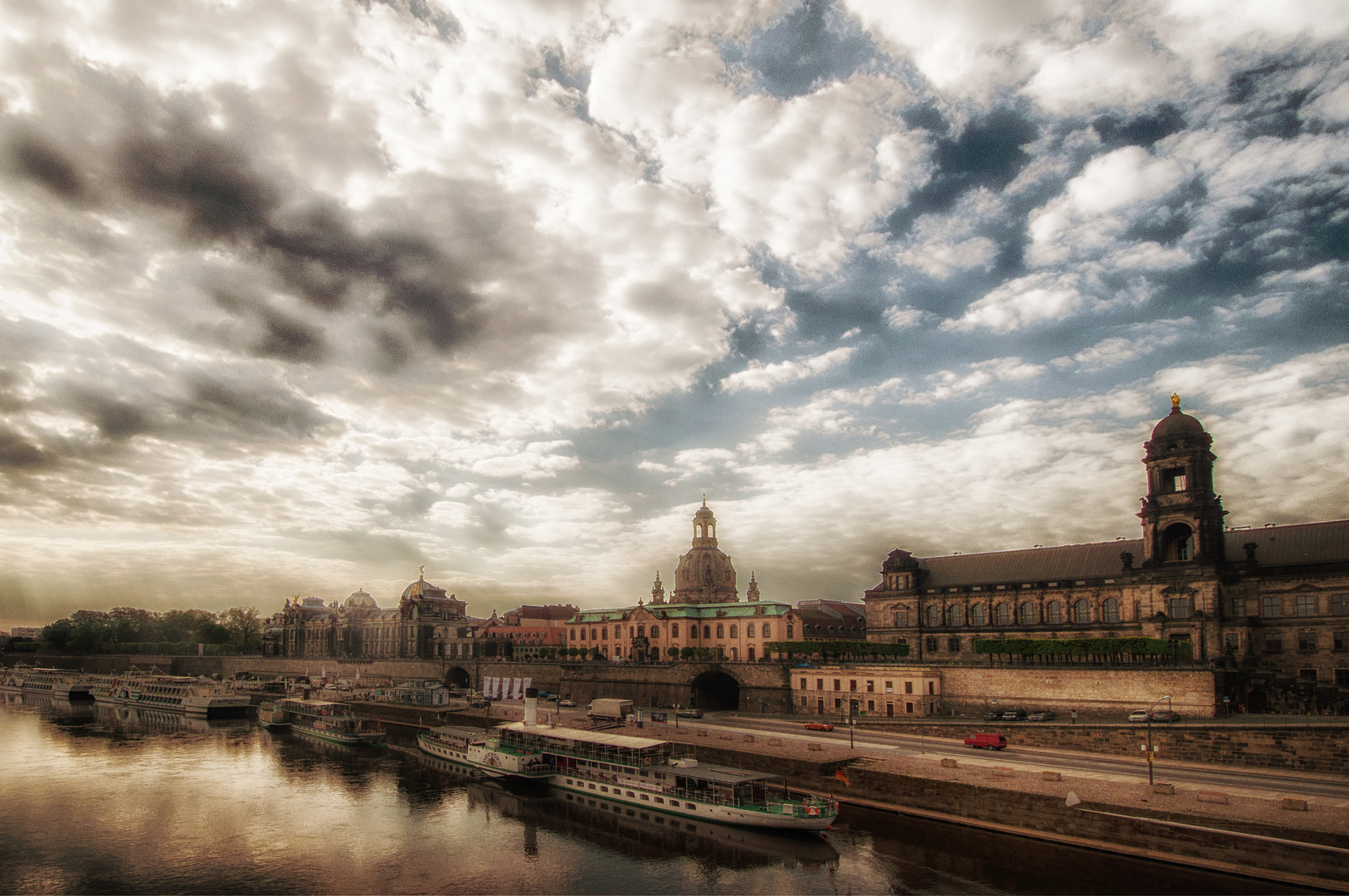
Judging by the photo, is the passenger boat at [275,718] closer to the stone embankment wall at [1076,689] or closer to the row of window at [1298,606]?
the stone embankment wall at [1076,689]

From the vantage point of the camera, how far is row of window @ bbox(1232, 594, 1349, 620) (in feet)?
228

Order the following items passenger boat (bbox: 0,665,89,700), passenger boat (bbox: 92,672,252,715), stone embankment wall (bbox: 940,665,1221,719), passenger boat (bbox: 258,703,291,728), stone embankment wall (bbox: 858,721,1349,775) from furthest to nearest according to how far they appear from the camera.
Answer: passenger boat (bbox: 0,665,89,700), passenger boat (bbox: 92,672,252,715), passenger boat (bbox: 258,703,291,728), stone embankment wall (bbox: 940,665,1221,719), stone embankment wall (bbox: 858,721,1349,775)

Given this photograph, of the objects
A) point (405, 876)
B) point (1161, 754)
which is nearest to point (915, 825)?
point (1161, 754)

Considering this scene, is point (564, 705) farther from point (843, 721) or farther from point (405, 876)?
point (405, 876)

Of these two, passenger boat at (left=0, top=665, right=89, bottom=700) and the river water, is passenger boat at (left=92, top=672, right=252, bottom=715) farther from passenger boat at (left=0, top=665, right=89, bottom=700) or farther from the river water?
the river water

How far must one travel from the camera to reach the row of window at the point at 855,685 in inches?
3012

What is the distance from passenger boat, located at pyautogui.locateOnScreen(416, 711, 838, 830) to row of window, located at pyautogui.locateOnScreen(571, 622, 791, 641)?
47.2 m

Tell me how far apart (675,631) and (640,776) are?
64.9 m

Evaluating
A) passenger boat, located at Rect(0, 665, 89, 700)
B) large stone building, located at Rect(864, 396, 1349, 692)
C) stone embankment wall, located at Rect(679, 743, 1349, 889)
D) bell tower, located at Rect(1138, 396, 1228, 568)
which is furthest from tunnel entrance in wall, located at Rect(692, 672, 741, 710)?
passenger boat, located at Rect(0, 665, 89, 700)

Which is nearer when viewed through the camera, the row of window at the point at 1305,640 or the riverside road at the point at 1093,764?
the riverside road at the point at 1093,764

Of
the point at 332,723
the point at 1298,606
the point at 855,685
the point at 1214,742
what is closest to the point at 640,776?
the point at 855,685

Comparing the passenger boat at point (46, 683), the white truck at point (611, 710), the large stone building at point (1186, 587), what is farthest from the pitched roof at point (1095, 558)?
the passenger boat at point (46, 683)

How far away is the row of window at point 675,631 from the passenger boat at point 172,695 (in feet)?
162

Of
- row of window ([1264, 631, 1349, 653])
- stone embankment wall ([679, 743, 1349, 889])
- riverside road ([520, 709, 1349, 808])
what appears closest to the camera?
stone embankment wall ([679, 743, 1349, 889])
